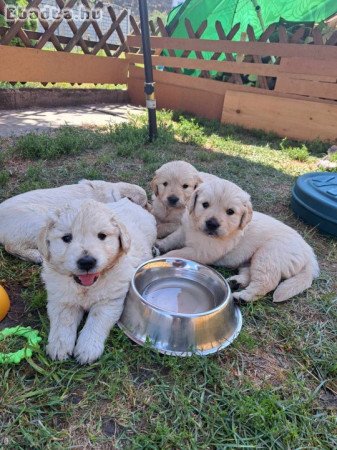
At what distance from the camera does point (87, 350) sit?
2236 millimetres

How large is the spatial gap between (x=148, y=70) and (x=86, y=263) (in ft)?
15.8

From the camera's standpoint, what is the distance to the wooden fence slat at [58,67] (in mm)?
8320

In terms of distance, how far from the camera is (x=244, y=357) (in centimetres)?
245

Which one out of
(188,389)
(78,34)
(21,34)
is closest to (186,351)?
(188,389)

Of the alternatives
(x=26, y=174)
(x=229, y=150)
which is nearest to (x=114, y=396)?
(x=26, y=174)

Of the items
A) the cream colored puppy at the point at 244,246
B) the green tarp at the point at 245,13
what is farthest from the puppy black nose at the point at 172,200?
the green tarp at the point at 245,13

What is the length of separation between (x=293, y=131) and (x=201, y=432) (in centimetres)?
704

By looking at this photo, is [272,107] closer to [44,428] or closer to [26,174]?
[26,174]

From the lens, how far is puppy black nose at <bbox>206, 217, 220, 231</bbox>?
10.0 ft

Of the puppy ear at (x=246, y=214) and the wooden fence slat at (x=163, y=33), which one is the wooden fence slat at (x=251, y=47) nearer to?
the wooden fence slat at (x=163, y=33)

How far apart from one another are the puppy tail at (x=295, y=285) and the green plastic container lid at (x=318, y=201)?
1.01 meters

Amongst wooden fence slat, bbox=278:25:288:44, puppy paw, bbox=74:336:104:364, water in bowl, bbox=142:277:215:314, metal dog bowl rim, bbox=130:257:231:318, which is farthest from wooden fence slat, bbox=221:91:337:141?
puppy paw, bbox=74:336:104:364

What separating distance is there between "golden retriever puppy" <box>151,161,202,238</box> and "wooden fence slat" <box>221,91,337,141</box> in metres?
4.57

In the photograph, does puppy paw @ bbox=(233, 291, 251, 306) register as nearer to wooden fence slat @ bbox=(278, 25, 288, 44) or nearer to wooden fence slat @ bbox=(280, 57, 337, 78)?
wooden fence slat @ bbox=(280, 57, 337, 78)
